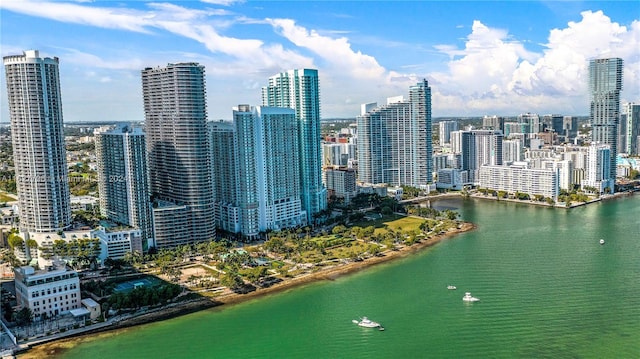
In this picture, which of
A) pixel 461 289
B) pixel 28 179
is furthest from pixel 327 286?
pixel 28 179

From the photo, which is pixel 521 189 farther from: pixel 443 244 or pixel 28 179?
pixel 28 179

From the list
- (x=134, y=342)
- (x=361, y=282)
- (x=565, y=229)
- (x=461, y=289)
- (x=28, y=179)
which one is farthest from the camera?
(x=565, y=229)

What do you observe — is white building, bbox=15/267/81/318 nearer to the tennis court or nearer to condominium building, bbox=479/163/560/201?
the tennis court

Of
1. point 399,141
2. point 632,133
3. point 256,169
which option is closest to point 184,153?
point 256,169

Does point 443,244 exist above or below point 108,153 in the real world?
below

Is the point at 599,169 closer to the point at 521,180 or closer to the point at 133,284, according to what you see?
the point at 521,180

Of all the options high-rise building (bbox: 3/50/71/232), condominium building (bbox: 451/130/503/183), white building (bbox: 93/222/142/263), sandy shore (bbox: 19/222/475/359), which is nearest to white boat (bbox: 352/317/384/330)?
sandy shore (bbox: 19/222/475/359)

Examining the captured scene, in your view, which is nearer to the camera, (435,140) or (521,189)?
(521,189)
